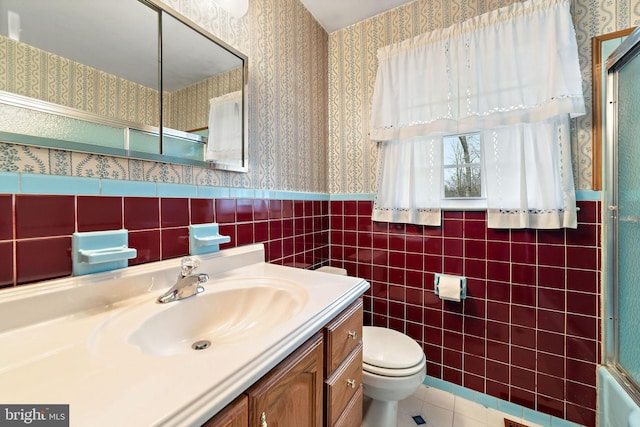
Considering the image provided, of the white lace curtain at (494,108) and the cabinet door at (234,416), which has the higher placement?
the white lace curtain at (494,108)

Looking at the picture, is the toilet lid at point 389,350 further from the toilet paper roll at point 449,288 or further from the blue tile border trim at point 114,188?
the blue tile border trim at point 114,188

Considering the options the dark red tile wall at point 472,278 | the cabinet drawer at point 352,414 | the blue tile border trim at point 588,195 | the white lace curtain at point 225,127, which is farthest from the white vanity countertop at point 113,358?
the blue tile border trim at point 588,195

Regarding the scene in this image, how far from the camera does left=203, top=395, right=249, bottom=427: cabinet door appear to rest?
434 mm

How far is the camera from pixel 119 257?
2.47 ft

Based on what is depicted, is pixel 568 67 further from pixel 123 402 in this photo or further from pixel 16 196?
pixel 16 196

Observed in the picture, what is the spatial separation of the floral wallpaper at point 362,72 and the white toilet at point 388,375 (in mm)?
993

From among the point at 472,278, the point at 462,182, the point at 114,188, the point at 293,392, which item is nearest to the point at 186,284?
the point at 114,188

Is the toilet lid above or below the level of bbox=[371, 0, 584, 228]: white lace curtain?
below

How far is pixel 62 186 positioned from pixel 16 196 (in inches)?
3.5

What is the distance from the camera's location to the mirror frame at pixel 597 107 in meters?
1.20

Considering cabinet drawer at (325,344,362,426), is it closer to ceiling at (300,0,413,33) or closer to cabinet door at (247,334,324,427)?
cabinet door at (247,334,324,427)

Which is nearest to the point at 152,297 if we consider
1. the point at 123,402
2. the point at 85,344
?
the point at 85,344

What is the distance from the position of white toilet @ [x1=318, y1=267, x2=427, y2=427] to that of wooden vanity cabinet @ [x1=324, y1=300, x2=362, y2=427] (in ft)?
0.60

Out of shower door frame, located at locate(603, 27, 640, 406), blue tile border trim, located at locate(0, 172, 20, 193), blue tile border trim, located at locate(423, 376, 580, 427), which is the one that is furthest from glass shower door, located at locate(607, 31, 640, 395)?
blue tile border trim, located at locate(0, 172, 20, 193)
